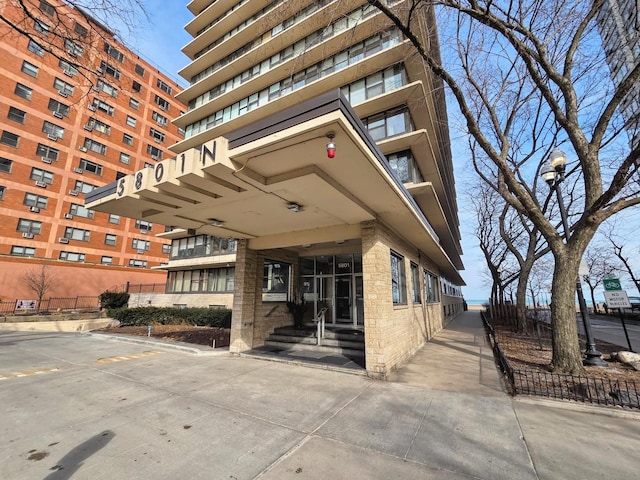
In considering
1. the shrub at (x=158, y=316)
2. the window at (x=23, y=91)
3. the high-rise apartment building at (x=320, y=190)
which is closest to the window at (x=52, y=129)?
the window at (x=23, y=91)

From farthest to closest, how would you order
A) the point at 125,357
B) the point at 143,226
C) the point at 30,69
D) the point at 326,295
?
the point at 143,226 < the point at 30,69 < the point at 326,295 < the point at 125,357

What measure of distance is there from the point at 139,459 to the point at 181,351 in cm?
749

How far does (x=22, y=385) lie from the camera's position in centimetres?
590

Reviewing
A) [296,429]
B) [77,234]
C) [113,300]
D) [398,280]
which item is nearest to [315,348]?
[398,280]

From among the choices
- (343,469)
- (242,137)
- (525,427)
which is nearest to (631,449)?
(525,427)

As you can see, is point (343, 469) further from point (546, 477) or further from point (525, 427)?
point (525, 427)

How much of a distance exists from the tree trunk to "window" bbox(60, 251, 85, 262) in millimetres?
38079

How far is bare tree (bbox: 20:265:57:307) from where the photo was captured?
2442cm

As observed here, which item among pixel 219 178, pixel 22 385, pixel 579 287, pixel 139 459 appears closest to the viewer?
pixel 139 459

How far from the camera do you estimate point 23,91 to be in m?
26.4

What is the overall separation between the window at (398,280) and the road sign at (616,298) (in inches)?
222

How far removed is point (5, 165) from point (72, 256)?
965cm

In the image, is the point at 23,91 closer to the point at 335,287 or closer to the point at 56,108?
the point at 56,108

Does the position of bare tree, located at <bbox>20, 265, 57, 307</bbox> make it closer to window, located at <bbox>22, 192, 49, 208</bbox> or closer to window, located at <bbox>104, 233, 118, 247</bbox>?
window, located at <bbox>22, 192, 49, 208</bbox>
